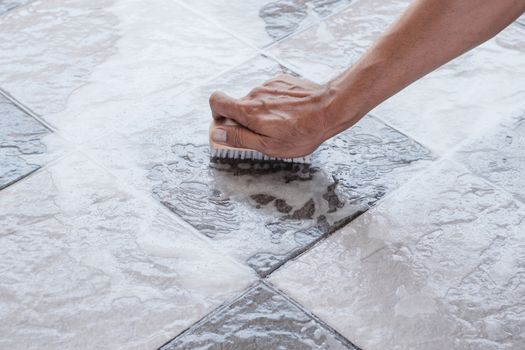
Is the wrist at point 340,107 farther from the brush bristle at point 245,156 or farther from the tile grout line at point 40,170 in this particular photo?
the tile grout line at point 40,170

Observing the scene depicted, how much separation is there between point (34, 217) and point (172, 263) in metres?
0.25

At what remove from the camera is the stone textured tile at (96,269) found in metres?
1.24

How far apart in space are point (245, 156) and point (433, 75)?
0.45 m

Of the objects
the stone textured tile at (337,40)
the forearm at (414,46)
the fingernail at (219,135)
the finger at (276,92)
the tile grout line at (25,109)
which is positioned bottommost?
the tile grout line at (25,109)

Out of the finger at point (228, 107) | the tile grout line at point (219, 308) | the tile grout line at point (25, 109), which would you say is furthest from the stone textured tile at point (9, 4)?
the tile grout line at point (219, 308)

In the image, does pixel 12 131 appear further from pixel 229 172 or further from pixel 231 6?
pixel 231 6

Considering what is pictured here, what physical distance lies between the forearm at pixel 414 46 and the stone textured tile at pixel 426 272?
7.0 inches

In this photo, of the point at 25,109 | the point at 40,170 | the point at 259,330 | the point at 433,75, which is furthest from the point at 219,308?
the point at 433,75

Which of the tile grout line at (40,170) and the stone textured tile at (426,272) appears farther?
the tile grout line at (40,170)

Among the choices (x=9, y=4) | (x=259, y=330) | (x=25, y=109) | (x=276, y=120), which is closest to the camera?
(x=259, y=330)

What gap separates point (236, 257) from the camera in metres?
1.36

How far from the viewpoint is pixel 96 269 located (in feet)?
4.34

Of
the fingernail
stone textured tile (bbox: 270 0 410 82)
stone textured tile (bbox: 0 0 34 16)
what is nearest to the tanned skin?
the fingernail

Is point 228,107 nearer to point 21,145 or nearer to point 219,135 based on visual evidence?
point 219,135
